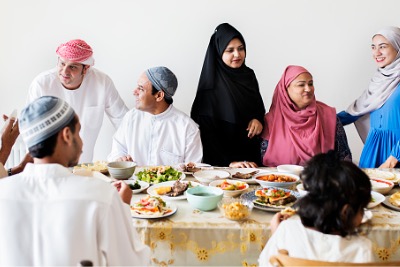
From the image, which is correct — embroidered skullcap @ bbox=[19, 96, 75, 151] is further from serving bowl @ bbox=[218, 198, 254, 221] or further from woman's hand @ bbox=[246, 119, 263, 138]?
woman's hand @ bbox=[246, 119, 263, 138]

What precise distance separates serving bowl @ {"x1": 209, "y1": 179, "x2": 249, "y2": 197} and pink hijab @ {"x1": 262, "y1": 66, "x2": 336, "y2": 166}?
90 centimetres

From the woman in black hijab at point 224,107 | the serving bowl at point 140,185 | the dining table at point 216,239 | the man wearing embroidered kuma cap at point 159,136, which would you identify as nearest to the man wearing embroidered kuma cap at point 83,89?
the man wearing embroidered kuma cap at point 159,136

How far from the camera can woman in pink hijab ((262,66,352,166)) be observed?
287 cm

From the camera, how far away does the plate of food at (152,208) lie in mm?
1705

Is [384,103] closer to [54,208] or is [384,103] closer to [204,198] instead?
[204,198]

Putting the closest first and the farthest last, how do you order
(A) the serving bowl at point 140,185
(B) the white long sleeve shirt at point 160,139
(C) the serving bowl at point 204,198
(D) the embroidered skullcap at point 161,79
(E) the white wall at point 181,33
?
(C) the serving bowl at point 204,198, (A) the serving bowl at point 140,185, (D) the embroidered skullcap at point 161,79, (B) the white long sleeve shirt at point 160,139, (E) the white wall at point 181,33

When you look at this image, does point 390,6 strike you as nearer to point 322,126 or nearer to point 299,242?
point 322,126

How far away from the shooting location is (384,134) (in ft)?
10.2

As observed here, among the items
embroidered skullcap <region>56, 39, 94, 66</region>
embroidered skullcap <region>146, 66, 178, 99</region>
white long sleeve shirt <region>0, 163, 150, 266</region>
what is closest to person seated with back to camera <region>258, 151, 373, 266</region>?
white long sleeve shirt <region>0, 163, 150, 266</region>

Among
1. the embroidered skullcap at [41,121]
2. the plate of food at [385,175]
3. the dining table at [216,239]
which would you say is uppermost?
the embroidered skullcap at [41,121]

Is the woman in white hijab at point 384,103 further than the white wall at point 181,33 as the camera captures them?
No

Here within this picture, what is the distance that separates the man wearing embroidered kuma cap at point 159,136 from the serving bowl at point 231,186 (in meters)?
0.78

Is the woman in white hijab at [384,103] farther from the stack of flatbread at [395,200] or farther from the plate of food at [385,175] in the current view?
the stack of flatbread at [395,200]

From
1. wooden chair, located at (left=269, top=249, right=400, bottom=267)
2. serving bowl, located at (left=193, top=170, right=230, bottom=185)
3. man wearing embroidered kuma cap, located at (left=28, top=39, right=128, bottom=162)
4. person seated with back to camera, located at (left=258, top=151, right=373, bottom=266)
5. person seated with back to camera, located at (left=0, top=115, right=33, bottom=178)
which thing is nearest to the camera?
wooden chair, located at (left=269, top=249, right=400, bottom=267)
